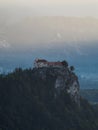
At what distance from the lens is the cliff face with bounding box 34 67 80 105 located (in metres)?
113

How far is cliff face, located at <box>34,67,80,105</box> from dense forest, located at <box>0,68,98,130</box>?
2.01ft

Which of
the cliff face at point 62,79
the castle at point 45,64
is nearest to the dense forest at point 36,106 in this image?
the cliff face at point 62,79

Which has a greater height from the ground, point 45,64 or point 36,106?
point 45,64

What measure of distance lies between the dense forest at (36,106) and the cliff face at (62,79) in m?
0.61

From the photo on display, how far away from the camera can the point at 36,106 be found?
358 feet

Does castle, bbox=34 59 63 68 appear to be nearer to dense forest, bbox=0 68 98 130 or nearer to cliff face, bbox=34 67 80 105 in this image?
cliff face, bbox=34 67 80 105

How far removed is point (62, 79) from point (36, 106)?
8.90 meters

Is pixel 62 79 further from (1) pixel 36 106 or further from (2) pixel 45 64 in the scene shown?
(1) pixel 36 106

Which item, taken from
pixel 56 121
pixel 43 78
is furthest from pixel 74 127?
pixel 43 78

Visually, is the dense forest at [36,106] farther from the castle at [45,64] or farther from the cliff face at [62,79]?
the castle at [45,64]

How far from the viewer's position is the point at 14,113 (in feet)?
341

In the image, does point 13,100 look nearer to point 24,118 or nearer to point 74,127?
point 24,118

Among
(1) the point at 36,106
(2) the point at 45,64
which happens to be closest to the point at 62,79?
(2) the point at 45,64

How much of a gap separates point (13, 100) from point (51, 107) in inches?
336
